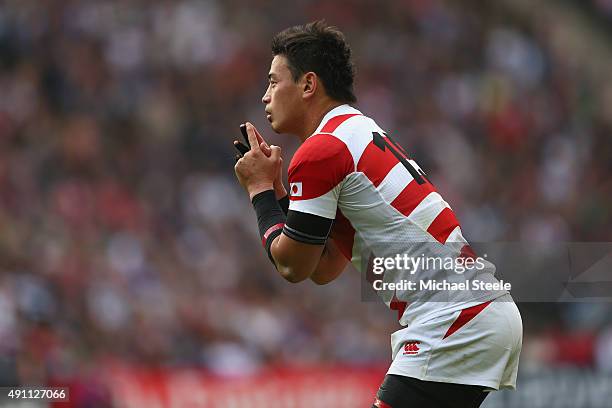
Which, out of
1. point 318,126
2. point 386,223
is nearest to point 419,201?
point 386,223

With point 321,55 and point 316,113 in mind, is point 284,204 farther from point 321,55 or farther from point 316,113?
point 321,55

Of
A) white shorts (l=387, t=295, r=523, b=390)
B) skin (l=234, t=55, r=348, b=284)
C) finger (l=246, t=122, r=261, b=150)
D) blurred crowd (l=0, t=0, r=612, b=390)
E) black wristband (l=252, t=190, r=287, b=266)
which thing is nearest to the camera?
white shorts (l=387, t=295, r=523, b=390)

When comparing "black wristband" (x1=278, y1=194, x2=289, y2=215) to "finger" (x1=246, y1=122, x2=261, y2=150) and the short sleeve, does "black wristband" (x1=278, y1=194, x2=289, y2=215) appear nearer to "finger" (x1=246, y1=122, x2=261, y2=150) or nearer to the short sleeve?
"finger" (x1=246, y1=122, x2=261, y2=150)

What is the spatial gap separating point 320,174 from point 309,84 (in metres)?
0.54

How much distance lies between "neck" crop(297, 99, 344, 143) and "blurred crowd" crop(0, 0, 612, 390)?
142 inches

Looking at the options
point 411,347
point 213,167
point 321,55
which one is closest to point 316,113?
point 321,55

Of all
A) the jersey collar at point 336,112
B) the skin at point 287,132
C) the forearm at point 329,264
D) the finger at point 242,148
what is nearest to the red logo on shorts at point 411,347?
the skin at point 287,132

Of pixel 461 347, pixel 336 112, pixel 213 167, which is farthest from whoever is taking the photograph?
pixel 213 167

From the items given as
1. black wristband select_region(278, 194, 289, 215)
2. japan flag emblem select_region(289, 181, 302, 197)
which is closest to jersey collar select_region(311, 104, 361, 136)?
japan flag emblem select_region(289, 181, 302, 197)

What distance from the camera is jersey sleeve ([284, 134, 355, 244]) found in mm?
4152

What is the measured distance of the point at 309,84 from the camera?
452 cm

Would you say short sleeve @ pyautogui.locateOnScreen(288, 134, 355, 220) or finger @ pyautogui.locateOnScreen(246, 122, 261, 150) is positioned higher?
finger @ pyautogui.locateOnScreen(246, 122, 261, 150)
